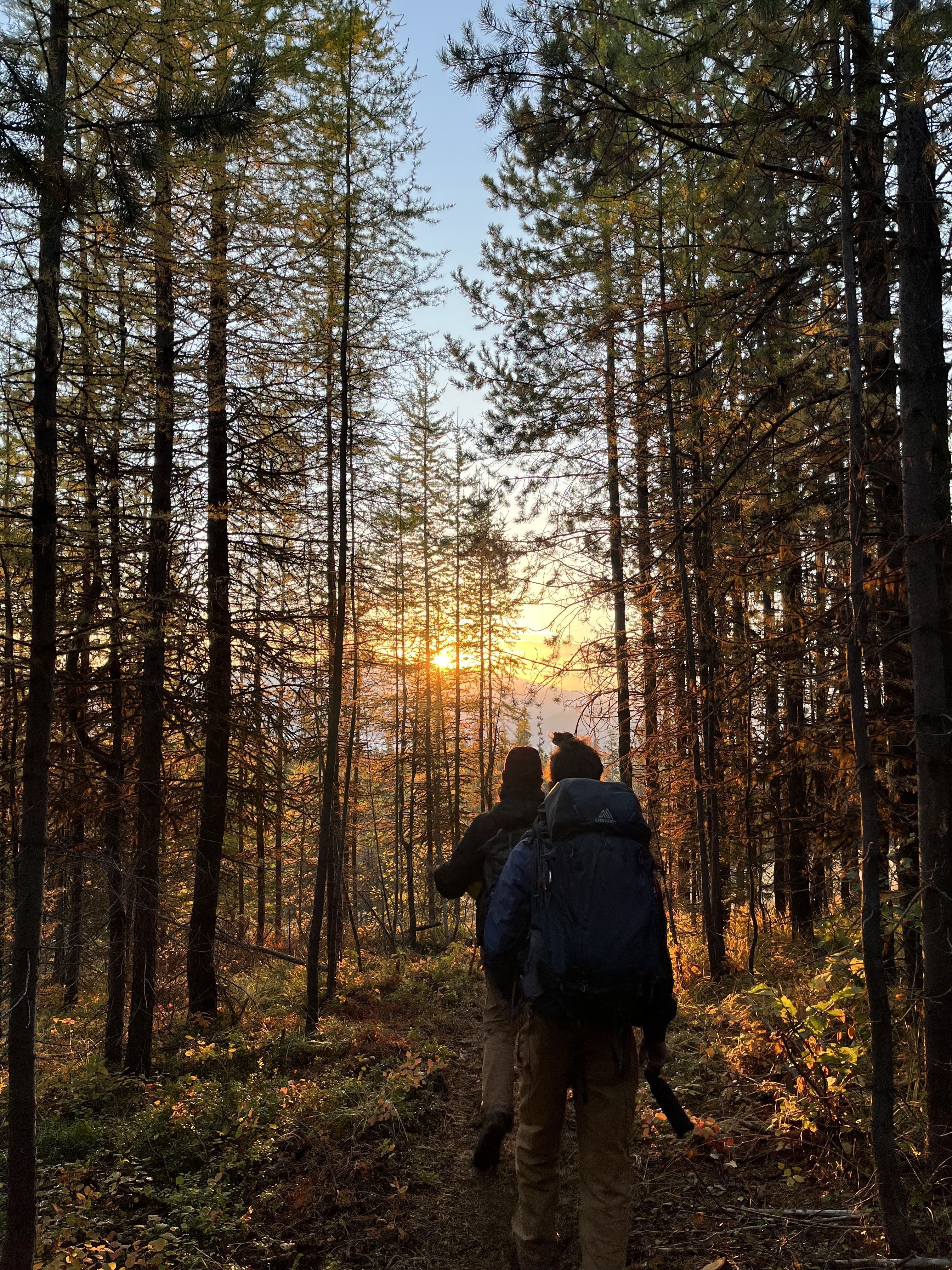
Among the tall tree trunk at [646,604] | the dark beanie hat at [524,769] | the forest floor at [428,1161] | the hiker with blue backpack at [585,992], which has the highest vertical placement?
the tall tree trunk at [646,604]

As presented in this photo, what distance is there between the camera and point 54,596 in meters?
4.88

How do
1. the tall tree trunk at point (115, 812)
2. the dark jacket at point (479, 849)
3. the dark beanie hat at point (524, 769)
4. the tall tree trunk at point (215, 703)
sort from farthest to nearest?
the tall tree trunk at point (215, 703)
the tall tree trunk at point (115, 812)
the dark beanie hat at point (524, 769)
the dark jacket at point (479, 849)

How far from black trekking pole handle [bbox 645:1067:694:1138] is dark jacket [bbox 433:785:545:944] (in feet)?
5.14

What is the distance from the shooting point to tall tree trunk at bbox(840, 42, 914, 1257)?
3406 mm

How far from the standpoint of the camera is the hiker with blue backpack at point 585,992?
Answer: 3264 millimetres

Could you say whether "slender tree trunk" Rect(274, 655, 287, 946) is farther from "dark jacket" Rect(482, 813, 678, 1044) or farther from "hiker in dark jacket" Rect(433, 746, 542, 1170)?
"dark jacket" Rect(482, 813, 678, 1044)

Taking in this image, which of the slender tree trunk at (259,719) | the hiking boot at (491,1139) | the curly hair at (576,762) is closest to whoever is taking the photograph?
the curly hair at (576,762)

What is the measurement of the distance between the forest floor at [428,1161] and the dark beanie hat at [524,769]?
2.29 m

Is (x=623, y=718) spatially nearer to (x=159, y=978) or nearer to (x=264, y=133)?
(x=159, y=978)

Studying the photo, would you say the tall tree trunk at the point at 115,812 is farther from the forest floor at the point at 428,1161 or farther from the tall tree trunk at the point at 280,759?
the tall tree trunk at the point at 280,759

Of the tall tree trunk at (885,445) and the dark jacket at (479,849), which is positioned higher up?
the tall tree trunk at (885,445)

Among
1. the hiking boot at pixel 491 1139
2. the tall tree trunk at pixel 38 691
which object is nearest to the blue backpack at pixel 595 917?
the hiking boot at pixel 491 1139

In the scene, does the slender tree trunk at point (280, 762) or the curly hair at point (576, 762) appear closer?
the curly hair at point (576, 762)

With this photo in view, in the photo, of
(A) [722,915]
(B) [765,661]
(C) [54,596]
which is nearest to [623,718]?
(A) [722,915]
